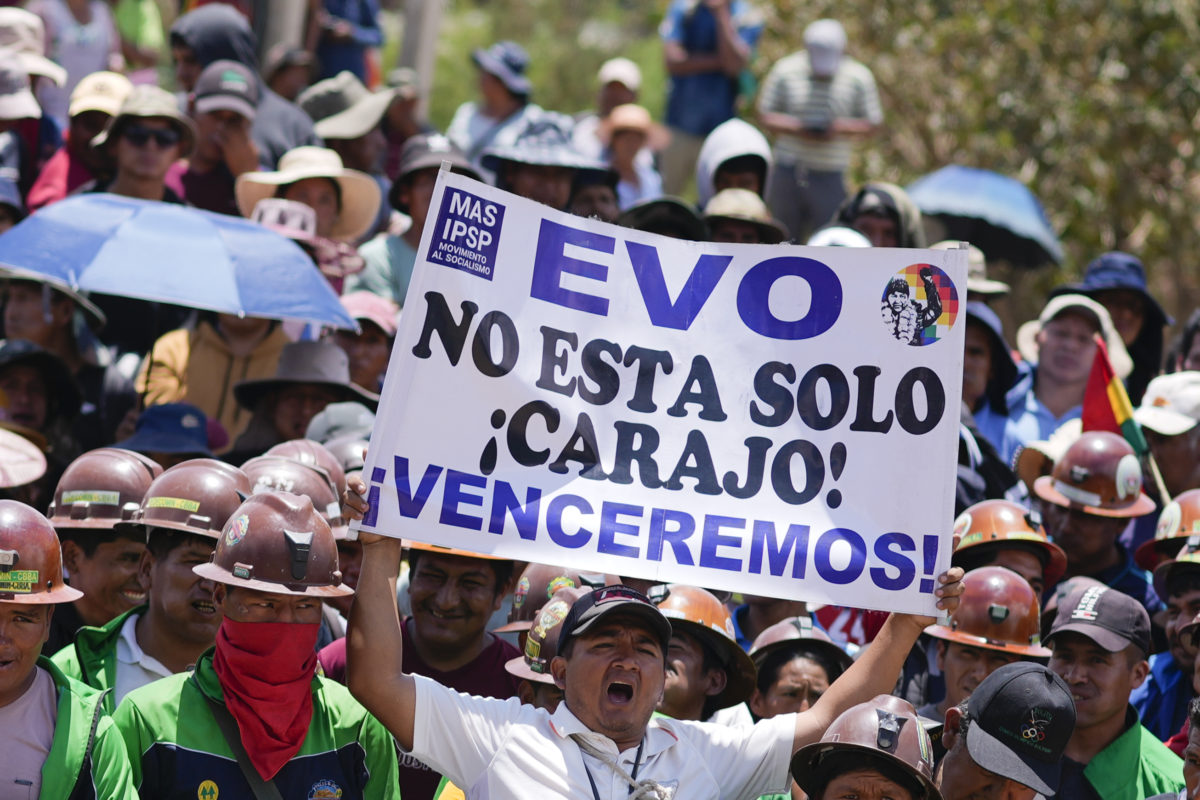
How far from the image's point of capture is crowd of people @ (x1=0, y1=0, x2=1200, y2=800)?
563cm

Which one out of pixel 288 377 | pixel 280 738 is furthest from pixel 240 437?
pixel 280 738

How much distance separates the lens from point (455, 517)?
18.9 ft

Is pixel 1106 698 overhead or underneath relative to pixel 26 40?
underneath

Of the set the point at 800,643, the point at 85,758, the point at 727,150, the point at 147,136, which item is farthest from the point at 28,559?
the point at 727,150

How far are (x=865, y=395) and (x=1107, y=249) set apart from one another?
11115 mm

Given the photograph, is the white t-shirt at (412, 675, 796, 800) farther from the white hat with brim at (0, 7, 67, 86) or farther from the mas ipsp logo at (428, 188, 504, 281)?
the white hat with brim at (0, 7, 67, 86)

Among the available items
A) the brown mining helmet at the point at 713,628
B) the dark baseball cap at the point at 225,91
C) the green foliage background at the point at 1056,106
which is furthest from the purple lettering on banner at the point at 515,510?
the green foliage background at the point at 1056,106

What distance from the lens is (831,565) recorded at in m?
5.95

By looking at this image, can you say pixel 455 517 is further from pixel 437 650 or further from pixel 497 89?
pixel 497 89

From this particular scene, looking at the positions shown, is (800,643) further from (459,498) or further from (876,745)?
(459,498)

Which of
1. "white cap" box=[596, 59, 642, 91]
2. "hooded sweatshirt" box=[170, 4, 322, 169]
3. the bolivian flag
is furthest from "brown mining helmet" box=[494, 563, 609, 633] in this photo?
"white cap" box=[596, 59, 642, 91]

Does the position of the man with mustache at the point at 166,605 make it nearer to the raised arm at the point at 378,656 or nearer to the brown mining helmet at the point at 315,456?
the brown mining helmet at the point at 315,456

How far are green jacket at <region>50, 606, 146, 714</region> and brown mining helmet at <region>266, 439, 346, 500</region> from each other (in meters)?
1.42

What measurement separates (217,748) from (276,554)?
2.13 ft
